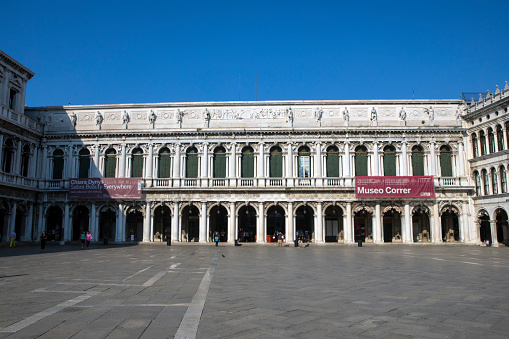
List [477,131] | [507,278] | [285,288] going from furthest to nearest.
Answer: [477,131], [507,278], [285,288]

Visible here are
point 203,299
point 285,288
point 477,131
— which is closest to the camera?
point 203,299

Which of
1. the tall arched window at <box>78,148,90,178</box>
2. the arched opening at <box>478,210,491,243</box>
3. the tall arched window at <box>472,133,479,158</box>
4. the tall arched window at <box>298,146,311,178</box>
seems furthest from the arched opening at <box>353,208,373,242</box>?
the tall arched window at <box>78,148,90,178</box>

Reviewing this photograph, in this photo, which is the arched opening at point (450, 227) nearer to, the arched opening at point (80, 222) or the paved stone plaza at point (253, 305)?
the paved stone plaza at point (253, 305)

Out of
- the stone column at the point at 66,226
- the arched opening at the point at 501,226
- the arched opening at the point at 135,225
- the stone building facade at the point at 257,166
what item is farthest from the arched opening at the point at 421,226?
the stone column at the point at 66,226

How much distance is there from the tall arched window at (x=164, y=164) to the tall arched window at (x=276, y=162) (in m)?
9.83

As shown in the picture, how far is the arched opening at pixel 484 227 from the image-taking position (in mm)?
37591

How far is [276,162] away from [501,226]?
68.1 feet

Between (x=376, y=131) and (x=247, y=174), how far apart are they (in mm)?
12792

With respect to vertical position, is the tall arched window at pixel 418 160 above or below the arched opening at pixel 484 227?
above

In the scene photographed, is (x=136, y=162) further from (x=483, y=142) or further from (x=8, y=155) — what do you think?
(x=483, y=142)

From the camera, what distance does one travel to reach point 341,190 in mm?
38188

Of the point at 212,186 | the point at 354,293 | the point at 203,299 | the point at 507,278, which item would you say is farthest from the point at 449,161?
the point at 203,299

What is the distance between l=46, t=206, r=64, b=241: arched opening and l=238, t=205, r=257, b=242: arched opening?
58.3 feet

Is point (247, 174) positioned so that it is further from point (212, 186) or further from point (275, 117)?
point (275, 117)
